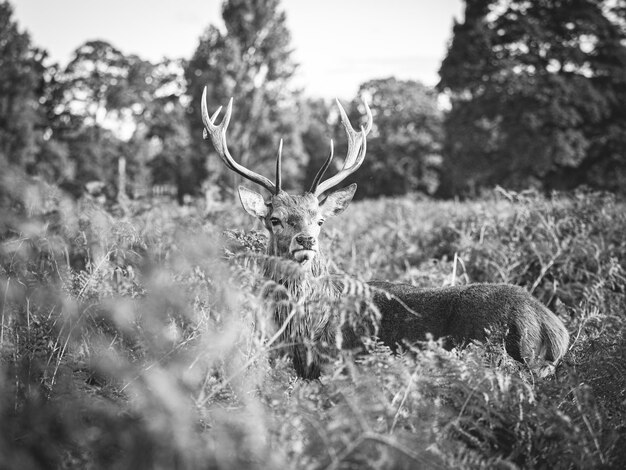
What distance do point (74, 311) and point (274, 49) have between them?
30.2 meters

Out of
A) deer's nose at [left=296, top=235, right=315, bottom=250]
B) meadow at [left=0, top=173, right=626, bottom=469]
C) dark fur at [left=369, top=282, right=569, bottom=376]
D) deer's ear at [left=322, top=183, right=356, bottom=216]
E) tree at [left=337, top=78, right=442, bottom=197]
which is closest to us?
meadow at [left=0, top=173, right=626, bottom=469]

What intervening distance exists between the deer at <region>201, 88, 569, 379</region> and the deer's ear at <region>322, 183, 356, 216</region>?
9.2 inches

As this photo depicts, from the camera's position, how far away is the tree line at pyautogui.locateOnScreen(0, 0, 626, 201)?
20.6 m

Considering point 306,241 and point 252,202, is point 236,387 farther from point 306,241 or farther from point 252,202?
point 252,202

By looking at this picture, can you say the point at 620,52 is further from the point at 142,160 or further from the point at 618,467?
the point at 142,160

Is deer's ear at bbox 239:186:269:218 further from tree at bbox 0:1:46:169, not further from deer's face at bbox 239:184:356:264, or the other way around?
tree at bbox 0:1:46:169

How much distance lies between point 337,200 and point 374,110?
38.8 metres

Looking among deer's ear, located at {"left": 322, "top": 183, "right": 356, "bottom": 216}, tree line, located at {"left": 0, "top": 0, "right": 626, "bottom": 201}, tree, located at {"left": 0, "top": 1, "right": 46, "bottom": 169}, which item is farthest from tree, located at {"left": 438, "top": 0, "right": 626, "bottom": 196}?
tree, located at {"left": 0, "top": 1, "right": 46, "bottom": 169}

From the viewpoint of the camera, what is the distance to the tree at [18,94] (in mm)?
32438

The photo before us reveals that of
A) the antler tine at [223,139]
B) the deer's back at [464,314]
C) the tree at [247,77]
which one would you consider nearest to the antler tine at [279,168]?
the antler tine at [223,139]

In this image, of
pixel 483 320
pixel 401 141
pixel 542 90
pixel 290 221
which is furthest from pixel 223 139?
pixel 401 141

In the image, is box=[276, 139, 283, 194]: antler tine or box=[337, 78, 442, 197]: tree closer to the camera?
box=[276, 139, 283, 194]: antler tine

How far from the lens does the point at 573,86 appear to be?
2014 centimetres

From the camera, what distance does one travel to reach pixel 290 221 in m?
4.16
